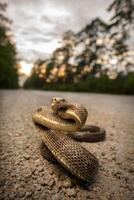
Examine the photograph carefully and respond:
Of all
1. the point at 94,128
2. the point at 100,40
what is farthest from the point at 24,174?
the point at 100,40

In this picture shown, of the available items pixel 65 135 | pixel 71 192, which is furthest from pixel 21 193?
pixel 65 135

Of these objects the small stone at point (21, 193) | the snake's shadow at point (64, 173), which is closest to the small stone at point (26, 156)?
the snake's shadow at point (64, 173)

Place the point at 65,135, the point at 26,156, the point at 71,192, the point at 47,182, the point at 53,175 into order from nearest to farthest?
the point at 71,192
the point at 47,182
the point at 53,175
the point at 65,135
the point at 26,156

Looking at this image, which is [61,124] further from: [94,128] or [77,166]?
[94,128]

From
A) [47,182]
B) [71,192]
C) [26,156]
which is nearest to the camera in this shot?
[71,192]

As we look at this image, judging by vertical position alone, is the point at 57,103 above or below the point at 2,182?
above

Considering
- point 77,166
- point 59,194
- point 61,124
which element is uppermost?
point 61,124

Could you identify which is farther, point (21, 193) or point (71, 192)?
point (71, 192)

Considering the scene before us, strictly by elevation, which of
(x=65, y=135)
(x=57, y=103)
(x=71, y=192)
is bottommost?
(x=71, y=192)

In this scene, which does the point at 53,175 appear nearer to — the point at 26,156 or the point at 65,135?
the point at 65,135
